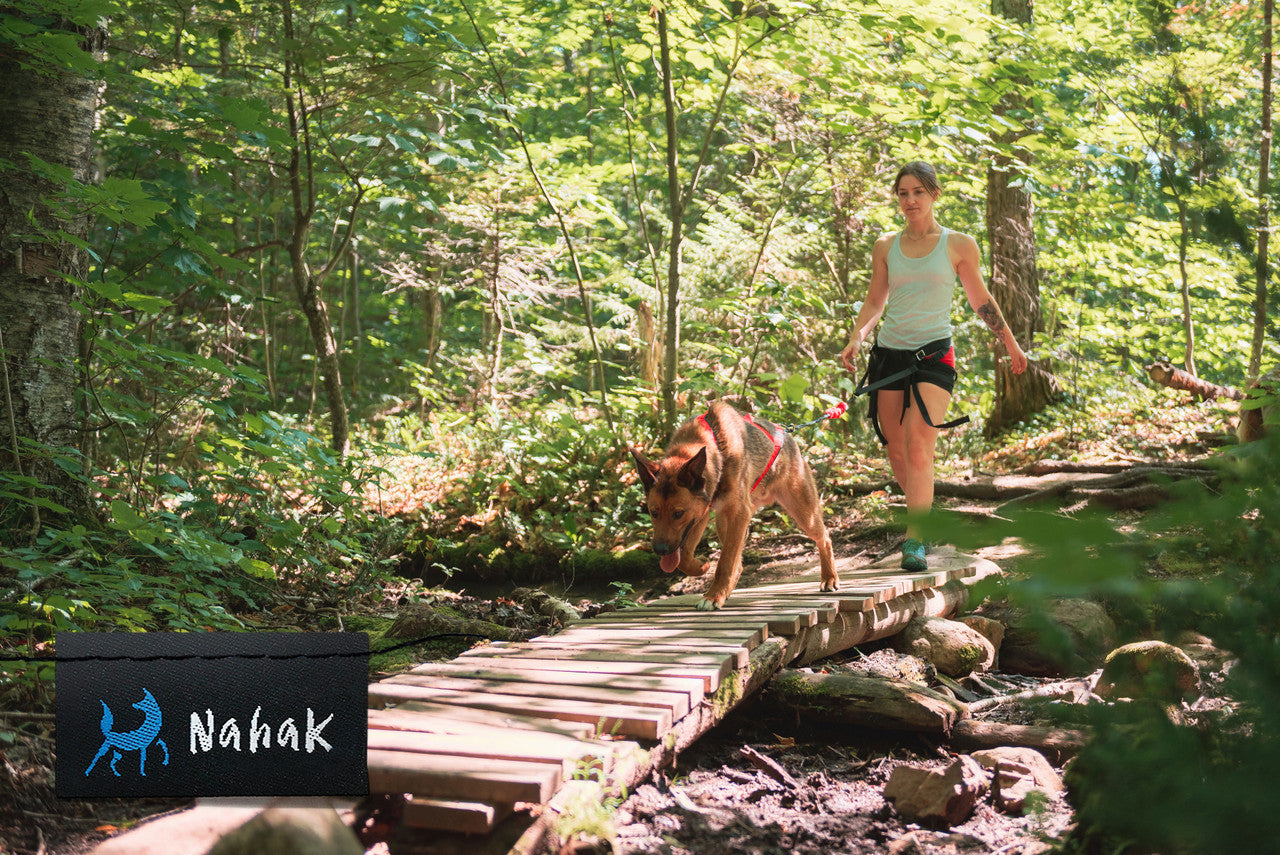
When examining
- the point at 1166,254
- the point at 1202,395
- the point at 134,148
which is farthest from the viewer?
the point at 1166,254

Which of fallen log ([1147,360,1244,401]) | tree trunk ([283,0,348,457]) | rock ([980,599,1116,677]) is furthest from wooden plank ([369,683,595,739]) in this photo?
fallen log ([1147,360,1244,401])

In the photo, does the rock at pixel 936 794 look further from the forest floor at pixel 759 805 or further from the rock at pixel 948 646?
the rock at pixel 948 646

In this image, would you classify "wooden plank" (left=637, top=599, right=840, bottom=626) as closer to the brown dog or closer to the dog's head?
the brown dog

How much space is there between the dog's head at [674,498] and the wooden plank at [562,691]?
1.61 m

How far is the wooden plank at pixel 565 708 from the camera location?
2.97m

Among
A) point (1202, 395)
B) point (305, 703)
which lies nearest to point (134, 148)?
point (305, 703)

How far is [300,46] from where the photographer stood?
22.0ft

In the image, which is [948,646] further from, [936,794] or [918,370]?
[936,794]

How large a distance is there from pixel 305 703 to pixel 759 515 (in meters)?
7.57

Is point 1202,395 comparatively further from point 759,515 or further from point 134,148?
point 134,148

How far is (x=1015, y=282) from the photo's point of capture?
40.1 feet

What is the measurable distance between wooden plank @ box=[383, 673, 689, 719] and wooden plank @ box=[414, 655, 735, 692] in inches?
8.3

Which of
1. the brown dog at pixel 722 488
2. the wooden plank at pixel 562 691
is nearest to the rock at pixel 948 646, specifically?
the brown dog at pixel 722 488

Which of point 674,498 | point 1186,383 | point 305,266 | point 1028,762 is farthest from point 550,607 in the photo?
point 1186,383
